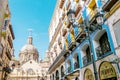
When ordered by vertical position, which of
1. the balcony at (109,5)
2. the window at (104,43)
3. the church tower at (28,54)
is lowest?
the window at (104,43)

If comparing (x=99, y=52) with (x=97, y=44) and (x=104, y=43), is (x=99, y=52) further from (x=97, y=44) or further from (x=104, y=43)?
(x=97, y=44)

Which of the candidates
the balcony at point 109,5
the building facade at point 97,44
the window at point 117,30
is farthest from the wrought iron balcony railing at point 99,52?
the balcony at point 109,5

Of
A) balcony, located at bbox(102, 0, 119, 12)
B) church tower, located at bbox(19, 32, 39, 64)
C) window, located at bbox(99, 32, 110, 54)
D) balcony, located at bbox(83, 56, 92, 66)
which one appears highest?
church tower, located at bbox(19, 32, 39, 64)

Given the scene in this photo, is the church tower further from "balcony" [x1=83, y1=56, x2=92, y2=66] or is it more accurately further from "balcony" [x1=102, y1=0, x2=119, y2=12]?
"balcony" [x1=102, y1=0, x2=119, y2=12]

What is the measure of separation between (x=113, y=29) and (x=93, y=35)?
8.25ft

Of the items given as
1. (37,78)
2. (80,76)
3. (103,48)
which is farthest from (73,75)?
(37,78)

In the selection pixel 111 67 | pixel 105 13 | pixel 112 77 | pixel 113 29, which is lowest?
pixel 112 77

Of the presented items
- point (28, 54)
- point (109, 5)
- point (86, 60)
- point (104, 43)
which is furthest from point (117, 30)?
point (28, 54)

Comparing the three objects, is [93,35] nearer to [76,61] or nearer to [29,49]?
[76,61]

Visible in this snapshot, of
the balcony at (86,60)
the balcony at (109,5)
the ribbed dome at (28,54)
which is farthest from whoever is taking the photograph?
the ribbed dome at (28,54)

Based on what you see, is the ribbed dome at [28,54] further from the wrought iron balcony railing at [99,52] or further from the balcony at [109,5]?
the balcony at [109,5]

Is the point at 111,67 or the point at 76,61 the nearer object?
the point at 111,67

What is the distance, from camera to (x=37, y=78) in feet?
174

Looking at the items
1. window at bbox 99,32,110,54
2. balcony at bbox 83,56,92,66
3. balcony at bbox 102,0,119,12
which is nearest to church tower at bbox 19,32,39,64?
balcony at bbox 83,56,92,66
